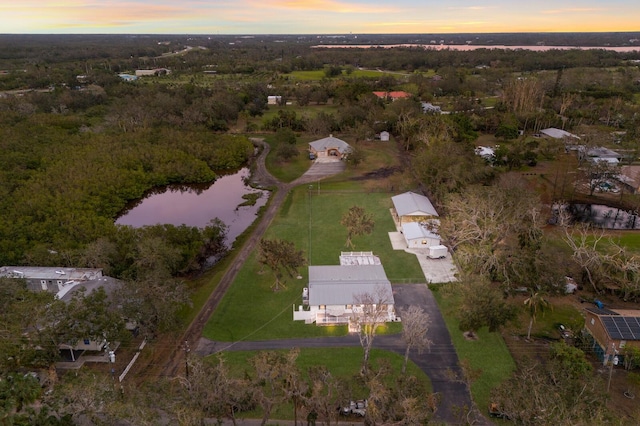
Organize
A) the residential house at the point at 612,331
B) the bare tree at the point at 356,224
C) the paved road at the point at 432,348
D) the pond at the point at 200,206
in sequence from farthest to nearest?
1. the pond at the point at 200,206
2. the bare tree at the point at 356,224
3. the residential house at the point at 612,331
4. the paved road at the point at 432,348

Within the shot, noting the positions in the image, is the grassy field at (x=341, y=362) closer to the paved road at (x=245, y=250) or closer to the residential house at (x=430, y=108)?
the paved road at (x=245, y=250)

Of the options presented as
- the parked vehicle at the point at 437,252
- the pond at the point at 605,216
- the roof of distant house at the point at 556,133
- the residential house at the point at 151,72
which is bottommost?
the pond at the point at 605,216

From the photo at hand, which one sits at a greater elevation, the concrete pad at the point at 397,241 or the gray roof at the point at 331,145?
the gray roof at the point at 331,145

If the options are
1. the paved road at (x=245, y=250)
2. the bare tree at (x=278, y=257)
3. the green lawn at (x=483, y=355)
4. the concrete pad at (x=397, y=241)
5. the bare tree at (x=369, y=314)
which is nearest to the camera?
the green lawn at (x=483, y=355)

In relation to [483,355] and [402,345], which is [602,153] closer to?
[483,355]

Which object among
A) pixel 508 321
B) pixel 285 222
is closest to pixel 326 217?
pixel 285 222

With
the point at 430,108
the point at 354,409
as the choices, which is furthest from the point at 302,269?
the point at 430,108

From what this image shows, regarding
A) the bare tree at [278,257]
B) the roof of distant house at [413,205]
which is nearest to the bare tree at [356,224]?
the roof of distant house at [413,205]

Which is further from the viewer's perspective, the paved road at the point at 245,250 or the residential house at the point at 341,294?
the residential house at the point at 341,294
